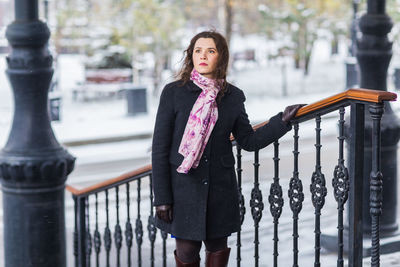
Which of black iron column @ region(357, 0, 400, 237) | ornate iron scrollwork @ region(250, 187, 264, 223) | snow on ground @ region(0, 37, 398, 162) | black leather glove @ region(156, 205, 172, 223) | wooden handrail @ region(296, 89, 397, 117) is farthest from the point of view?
snow on ground @ region(0, 37, 398, 162)

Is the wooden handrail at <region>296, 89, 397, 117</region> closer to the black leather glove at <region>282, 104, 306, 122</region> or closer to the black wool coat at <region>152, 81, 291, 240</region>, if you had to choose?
the black leather glove at <region>282, 104, 306, 122</region>

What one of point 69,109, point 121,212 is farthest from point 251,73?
point 121,212

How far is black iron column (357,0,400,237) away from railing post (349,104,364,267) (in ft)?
10.3

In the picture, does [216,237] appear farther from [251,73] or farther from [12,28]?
[251,73]

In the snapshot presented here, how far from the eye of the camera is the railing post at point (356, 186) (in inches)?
164

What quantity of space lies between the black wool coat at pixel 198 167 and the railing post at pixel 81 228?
7.80 ft

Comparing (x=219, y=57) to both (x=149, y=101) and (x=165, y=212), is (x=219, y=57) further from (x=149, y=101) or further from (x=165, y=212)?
(x=149, y=101)

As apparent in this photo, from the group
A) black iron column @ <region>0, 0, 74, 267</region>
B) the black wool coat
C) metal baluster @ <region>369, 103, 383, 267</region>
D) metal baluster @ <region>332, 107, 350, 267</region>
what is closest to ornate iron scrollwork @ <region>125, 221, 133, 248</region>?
black iron column @ <region>0, 0, 74, 267</region>

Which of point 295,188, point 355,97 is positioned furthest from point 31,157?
point 355,97

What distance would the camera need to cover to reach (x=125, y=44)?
2620 cm

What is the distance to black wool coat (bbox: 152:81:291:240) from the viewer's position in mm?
4340

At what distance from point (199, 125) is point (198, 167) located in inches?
10.3

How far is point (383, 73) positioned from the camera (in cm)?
733

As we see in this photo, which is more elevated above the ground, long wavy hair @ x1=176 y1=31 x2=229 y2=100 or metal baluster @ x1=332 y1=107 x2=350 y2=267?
long wavy hair @ x1=176 y1=31 x2=229 y2=100
